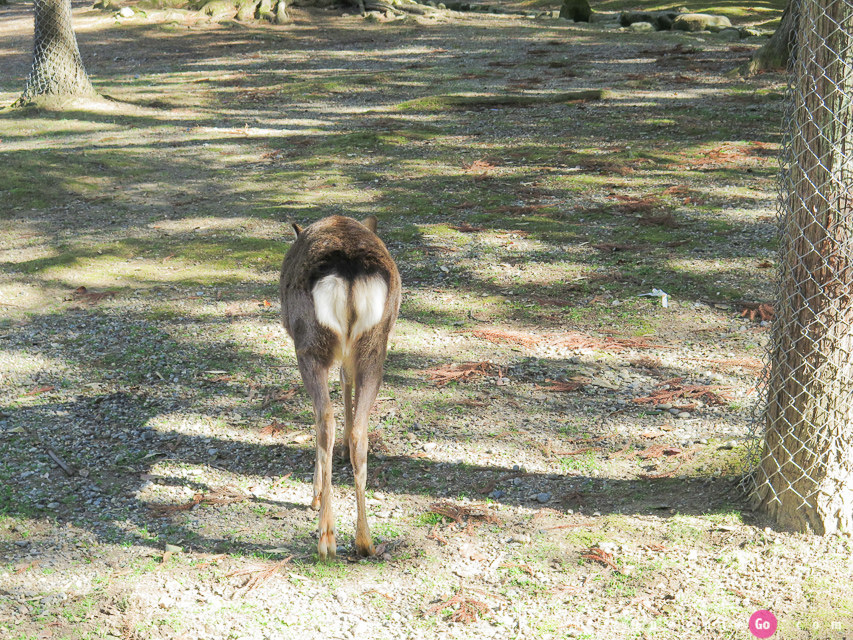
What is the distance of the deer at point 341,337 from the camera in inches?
155

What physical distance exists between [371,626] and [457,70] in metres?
16.2

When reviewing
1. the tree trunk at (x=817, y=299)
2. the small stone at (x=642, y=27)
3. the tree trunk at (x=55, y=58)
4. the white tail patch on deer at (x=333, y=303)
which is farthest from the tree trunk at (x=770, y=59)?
the white tail patch on deer at (x=333, y=303)

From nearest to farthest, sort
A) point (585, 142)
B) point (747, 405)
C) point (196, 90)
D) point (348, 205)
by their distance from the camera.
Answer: point (747, 405) < point (348, 205) < point (585, 142) < point (196, 90)

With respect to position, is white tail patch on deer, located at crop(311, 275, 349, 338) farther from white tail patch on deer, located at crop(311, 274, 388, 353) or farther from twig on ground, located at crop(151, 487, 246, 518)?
twig on ground, located at crop(151, 487, 246, 518)

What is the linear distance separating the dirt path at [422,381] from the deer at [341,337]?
1.32 feet

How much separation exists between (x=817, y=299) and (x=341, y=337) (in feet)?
7.52

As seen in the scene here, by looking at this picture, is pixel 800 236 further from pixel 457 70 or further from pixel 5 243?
pixel 457 70

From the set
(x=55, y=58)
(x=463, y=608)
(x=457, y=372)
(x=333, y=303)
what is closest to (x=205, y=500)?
(x=333, y=303)

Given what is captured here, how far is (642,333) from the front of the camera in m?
6.55

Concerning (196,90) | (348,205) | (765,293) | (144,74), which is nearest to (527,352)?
(765,293)

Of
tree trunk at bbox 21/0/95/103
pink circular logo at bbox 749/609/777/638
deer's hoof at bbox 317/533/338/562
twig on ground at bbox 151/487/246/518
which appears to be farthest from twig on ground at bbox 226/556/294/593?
tree trunk at bbox 21/0/95/103

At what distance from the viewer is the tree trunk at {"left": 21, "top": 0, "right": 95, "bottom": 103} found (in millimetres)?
13695

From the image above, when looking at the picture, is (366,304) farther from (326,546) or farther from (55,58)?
(55,58)

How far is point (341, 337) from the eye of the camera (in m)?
3.96
